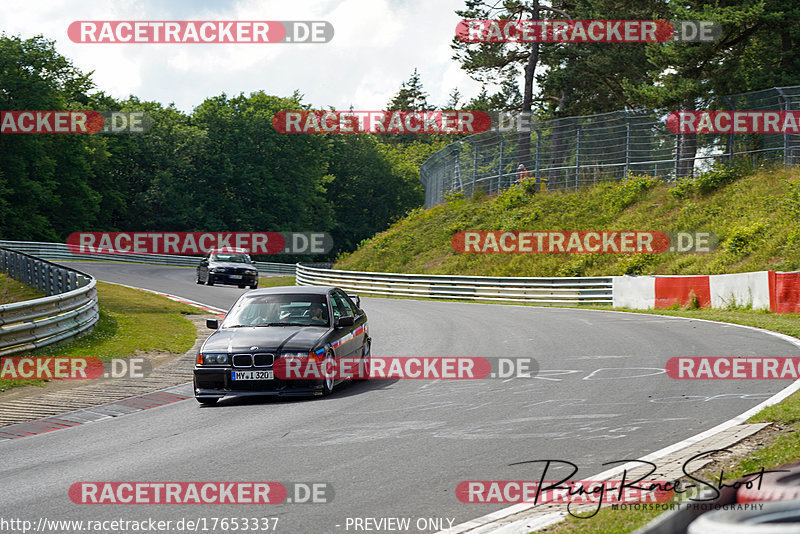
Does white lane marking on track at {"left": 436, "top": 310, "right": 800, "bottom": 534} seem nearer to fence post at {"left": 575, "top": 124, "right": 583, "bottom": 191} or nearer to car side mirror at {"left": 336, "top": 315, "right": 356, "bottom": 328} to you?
car side mirror at {"left": 336, "top": 315, "right": 356, "bottom": 328}

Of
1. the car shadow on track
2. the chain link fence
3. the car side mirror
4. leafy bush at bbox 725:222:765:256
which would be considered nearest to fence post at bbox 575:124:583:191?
the chain link fence

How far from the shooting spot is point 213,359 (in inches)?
391

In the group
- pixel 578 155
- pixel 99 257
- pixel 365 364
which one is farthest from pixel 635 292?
pixel 99 257

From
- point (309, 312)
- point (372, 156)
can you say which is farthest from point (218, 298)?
point (372, 156)

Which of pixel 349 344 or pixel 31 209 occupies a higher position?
pixel 31 209

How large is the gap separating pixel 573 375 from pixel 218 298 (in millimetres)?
19191

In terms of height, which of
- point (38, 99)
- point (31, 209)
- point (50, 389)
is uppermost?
point (38, 99)

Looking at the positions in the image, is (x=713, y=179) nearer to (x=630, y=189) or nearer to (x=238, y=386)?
(x=630, y=189)

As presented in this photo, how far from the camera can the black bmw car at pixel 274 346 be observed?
985cm

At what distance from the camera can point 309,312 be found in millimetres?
11047

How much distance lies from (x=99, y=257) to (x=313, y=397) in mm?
47030

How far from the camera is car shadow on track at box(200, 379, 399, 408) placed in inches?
398

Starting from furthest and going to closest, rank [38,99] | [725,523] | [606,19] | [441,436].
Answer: [38,99]
[606,19]
[441,436]
[725,523]

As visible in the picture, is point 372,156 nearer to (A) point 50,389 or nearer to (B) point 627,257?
(B) point 627,257
